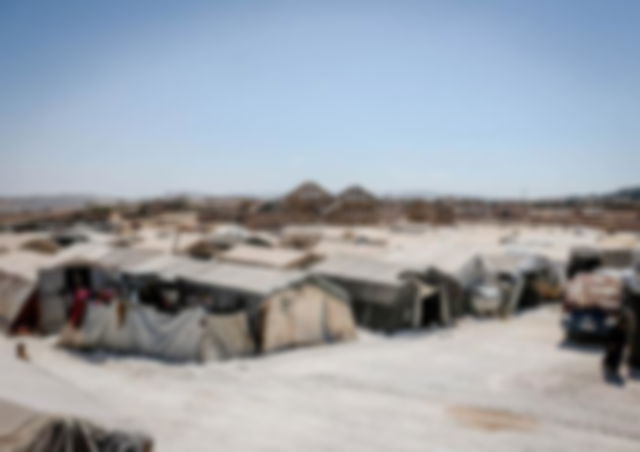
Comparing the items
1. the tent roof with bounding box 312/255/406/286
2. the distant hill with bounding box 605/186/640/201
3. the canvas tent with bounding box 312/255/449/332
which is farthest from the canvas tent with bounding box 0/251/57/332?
the distant hill with bounding box 605/186/640/201

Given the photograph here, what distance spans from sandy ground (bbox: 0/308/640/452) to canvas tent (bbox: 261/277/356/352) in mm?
560

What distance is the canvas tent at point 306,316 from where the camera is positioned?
14.6m

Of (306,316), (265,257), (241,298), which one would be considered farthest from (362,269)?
(241,298)

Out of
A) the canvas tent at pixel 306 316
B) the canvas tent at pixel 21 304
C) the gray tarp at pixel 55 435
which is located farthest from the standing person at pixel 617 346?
the canvas tent at pixel 21 304

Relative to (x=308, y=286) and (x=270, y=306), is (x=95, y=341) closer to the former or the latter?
(x=270, y=306)

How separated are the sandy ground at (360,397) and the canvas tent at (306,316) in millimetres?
560

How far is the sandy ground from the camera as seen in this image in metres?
8.53

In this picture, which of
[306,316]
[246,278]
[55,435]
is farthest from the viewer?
[246,278]

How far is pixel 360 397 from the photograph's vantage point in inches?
423

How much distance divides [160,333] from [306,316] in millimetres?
4354

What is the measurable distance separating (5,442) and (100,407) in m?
1.87

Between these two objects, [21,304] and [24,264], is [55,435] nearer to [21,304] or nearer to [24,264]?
[21,304]

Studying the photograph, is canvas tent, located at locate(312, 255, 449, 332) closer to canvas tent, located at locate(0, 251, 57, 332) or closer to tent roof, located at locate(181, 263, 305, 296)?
tent roof, located at locate(181, 263, 305, 296)

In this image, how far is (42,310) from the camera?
17.3 m
